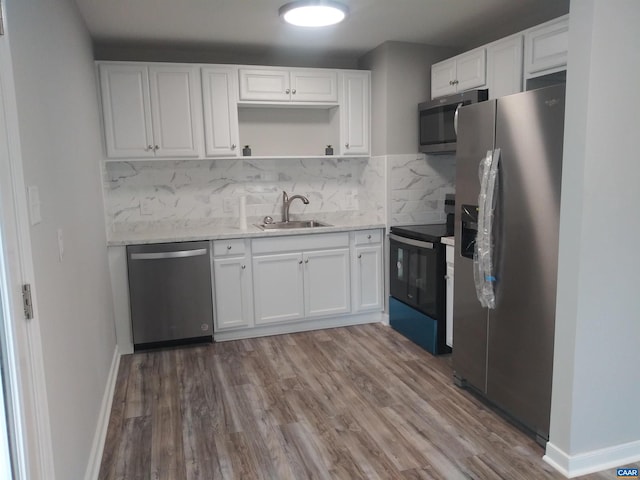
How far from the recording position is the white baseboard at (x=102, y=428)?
6.76 feet

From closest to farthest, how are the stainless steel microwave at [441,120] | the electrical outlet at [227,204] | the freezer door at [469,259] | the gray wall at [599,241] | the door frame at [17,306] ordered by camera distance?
Result: the door frame at [17,306]
the gray wall at [599,241]
the freezer door at [469,259]
the stainless steel microwave at [441,120]
the electrical outlet at [227,204]

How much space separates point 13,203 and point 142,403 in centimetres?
189

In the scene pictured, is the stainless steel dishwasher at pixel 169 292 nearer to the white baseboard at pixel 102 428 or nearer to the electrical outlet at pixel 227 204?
the white baseboard at pixel 102 428

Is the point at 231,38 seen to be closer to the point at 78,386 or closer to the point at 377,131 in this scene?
the point at 377,131

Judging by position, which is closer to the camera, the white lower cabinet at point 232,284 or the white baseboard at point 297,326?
the white lower cabinet at point 232,284

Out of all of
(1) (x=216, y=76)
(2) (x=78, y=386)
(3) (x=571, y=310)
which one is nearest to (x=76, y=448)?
(2) (x=78, y=386)

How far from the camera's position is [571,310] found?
203cm

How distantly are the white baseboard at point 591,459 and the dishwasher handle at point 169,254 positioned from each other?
8.49ft

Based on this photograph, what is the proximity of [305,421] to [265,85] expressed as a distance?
Answer: 8.68 feet

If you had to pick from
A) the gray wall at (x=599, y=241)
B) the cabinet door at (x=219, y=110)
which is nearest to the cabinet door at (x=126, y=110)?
the cabinet door at (x=219, y=110)

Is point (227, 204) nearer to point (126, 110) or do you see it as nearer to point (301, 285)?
point (301, 285)

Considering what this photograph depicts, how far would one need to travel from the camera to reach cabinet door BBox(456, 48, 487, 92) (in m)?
3.20

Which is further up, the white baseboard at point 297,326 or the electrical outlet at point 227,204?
the electrical outlet at point 227,204

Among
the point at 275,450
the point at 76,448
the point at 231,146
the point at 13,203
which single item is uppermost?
the point at 231,146
